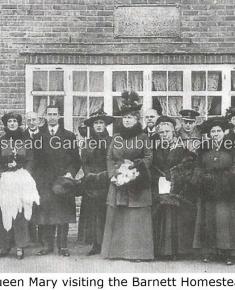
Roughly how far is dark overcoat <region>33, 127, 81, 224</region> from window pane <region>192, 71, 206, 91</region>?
8.69ft

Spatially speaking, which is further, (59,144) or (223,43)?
(223,43)

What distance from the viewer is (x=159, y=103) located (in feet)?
30.9

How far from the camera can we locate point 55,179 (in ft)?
24.5

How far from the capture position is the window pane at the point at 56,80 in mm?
9438

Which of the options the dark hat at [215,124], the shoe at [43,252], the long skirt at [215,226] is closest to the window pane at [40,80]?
the shoe at [43,252]

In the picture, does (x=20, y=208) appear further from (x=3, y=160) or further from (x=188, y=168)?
(x=188, y=168)

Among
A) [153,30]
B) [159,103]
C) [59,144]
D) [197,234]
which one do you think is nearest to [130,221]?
[197,234]

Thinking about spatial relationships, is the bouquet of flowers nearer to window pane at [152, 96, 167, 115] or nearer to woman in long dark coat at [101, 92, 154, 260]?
woman in long dark coat at [101, 92, 154, 260]

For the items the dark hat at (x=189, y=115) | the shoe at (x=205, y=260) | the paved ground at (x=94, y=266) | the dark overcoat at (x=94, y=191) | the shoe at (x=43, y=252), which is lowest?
the paved ground at (x=94, y=266)

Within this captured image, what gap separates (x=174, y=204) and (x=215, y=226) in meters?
0.51

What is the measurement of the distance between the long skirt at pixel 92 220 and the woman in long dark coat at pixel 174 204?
694 millimetres

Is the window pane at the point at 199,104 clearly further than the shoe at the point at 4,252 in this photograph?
Yes

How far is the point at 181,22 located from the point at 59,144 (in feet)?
9.92

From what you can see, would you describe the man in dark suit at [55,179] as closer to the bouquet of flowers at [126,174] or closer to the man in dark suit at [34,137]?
the man in dark suit at [34,137]
